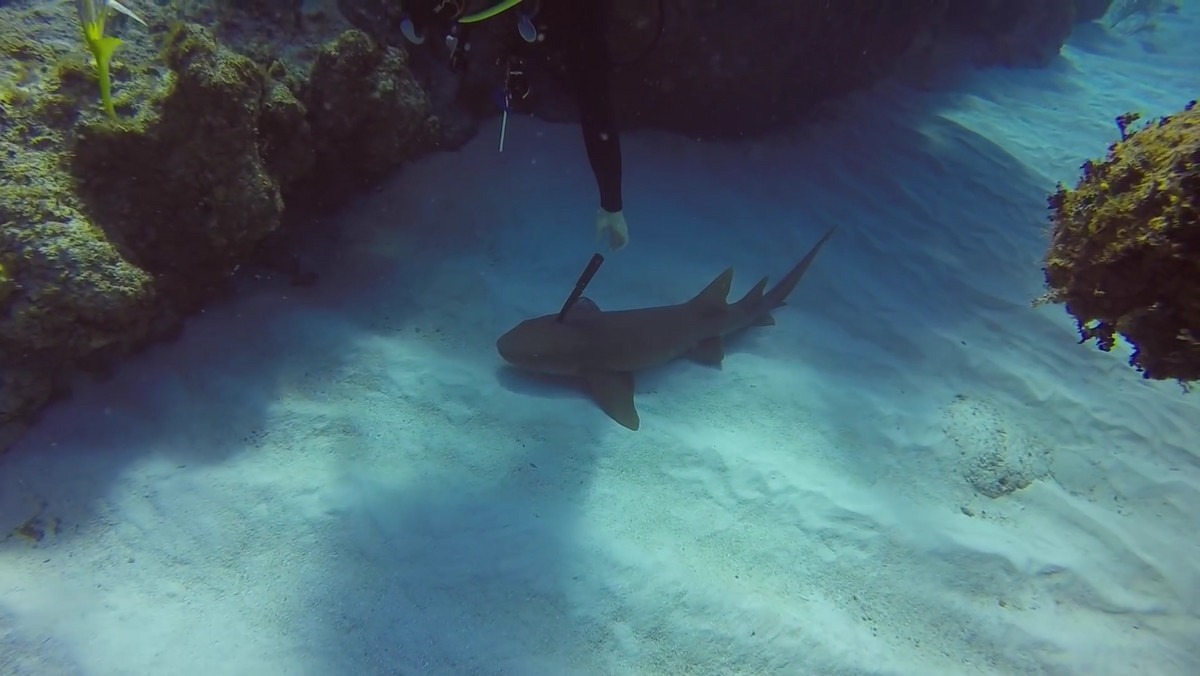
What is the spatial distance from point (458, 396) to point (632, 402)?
1306mm

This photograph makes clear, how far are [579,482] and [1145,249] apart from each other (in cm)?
317

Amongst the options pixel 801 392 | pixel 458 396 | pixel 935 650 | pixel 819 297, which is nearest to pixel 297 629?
pixel 458 396

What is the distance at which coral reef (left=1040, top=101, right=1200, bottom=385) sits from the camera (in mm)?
2451

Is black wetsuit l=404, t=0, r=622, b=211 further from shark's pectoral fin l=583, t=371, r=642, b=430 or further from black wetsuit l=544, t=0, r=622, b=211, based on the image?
shark's pectoral fin l=583, t=371, r=642, b=430

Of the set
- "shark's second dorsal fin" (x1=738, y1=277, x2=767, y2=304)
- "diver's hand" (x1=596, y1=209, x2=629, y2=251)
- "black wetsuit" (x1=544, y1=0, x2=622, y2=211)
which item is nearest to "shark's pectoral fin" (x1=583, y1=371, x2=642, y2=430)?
"diver's hand" (x1=596, y1=209, x2=629, y2=251)

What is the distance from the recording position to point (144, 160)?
3.77 meters

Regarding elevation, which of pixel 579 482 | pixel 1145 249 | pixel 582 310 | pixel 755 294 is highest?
pixel 1145 249

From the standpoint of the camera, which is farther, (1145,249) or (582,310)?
(582,310)

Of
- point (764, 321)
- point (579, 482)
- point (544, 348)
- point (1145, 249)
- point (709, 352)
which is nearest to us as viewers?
point (1145, 249)

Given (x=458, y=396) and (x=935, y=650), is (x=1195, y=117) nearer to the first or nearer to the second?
(x=935, y=650)

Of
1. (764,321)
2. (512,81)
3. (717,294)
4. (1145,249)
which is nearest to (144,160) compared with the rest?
(512,81)

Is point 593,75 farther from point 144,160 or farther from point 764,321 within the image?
point 144,160

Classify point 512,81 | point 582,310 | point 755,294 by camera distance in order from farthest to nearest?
point 755,294, point 582,310, point 512,81

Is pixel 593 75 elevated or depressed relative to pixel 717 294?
elevated
